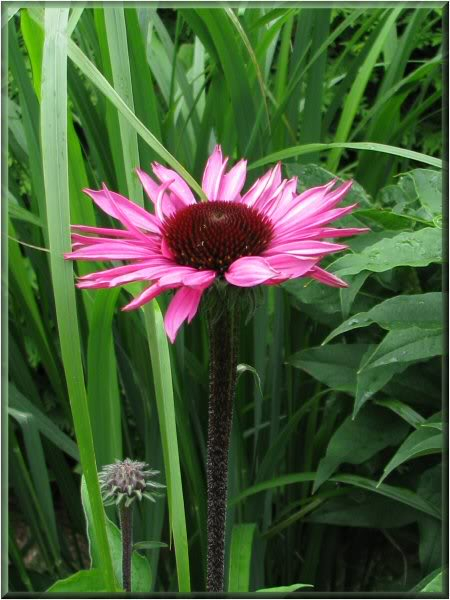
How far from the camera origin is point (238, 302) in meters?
0.50

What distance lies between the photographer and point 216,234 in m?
0.53

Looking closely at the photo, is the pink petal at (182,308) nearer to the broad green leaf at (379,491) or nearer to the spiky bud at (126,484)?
the spiky bud at (126,484)

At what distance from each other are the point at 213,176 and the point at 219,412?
0.71 feet

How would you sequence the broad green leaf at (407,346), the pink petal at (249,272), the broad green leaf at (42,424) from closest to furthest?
the pink petal at (249,272)
the broad green leaf at (407,346)
the broad green leaf at (42,424)

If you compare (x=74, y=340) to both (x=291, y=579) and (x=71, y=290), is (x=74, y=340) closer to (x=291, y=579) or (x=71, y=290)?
(x=71, y=290)

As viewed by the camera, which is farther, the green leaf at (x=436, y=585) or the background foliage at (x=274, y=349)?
the background foliage at (x=274, y=349)

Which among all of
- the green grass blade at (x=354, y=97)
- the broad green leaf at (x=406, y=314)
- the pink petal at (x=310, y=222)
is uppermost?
the green grass blade at (x=354, y=97)

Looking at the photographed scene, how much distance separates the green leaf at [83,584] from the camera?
589 mm

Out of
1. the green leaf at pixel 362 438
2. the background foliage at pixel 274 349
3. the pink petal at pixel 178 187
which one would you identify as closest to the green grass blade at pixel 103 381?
the background foliage at pixel 274 349

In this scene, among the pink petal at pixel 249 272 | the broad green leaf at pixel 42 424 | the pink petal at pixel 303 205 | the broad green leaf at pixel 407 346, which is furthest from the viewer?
the broad green leaf at pixel 42 424

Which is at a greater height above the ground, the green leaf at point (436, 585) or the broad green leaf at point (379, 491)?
the broad green leaf at point (379, 491)

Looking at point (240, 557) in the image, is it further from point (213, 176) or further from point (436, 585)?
point (213, 176)

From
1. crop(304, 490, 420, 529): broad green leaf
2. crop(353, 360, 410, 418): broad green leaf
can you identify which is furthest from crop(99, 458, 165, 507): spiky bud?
crop(304, 490, 420, 529): broad green leaf

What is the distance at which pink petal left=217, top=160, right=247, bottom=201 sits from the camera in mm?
644
